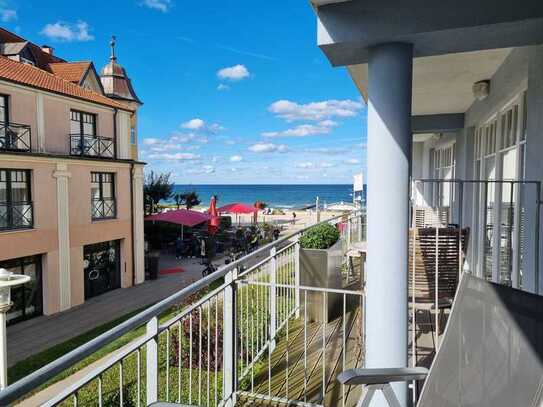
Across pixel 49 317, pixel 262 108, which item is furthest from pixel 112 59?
pixel 262 108

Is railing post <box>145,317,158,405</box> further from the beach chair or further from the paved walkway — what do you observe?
the paved walkway

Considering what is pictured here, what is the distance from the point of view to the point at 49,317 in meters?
12.4

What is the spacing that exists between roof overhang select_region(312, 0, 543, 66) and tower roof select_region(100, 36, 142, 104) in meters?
19.2

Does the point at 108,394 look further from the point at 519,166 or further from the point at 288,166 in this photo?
the point at 288,166

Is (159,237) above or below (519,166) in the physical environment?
below

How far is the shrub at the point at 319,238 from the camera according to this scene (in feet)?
18.2

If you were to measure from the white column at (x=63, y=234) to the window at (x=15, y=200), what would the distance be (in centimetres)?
92

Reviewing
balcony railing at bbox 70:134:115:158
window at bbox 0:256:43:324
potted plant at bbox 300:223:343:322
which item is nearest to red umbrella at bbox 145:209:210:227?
balcony railing at bbox 70:134:115:158

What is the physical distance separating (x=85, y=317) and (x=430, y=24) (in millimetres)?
12840

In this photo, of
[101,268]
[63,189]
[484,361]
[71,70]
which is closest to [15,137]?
[63,189]

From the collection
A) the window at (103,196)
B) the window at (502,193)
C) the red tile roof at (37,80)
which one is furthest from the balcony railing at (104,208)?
the window at (502,193)

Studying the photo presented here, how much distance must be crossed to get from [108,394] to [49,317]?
8751 mm

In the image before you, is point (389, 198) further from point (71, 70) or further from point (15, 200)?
point (71, 70)

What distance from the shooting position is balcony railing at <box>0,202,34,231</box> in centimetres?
1163
